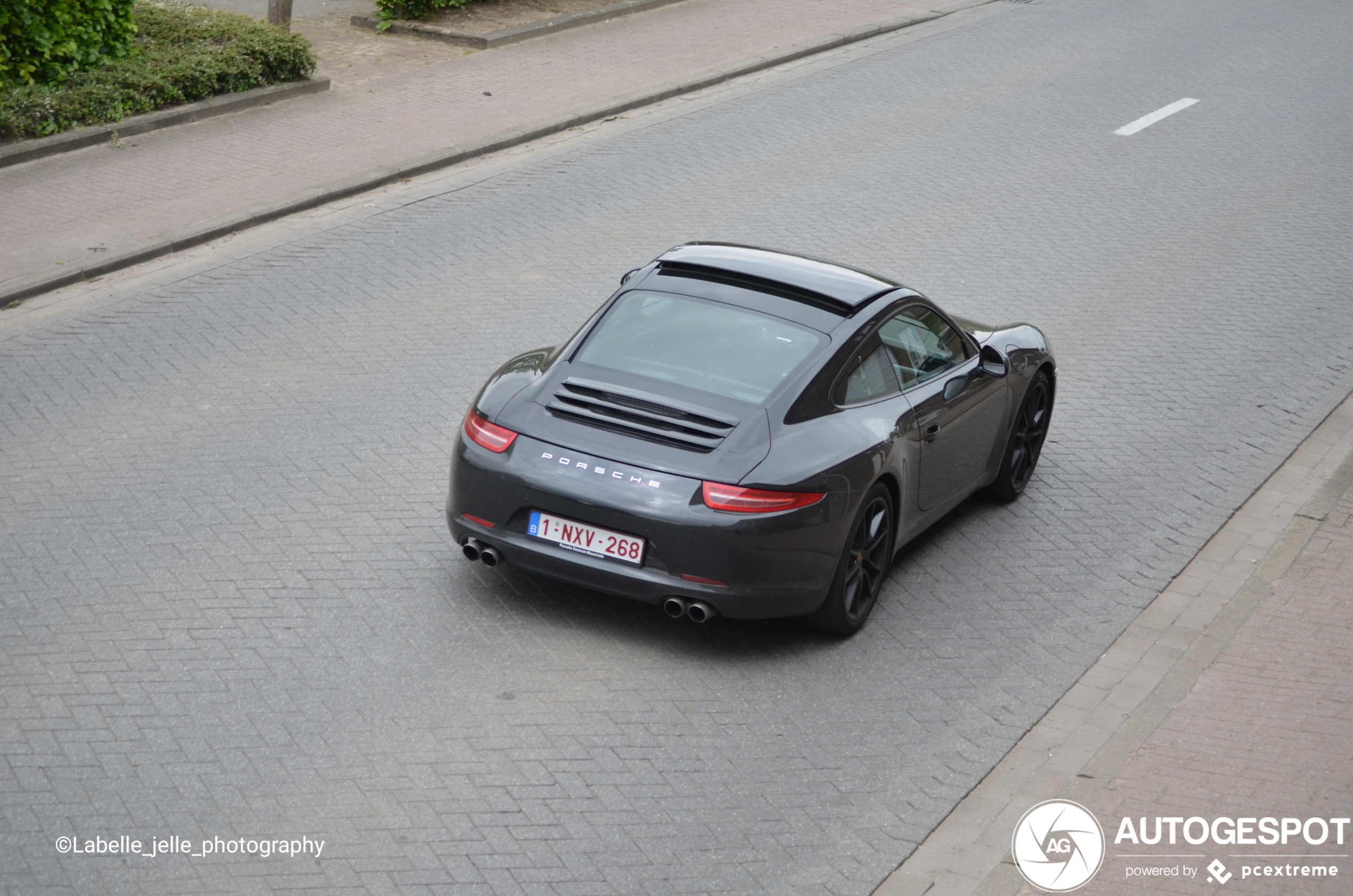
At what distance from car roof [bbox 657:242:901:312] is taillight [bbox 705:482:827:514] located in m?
1.30

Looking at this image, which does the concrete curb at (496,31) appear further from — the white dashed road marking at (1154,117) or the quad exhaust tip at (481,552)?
the quad exhaust tip at (481,552)

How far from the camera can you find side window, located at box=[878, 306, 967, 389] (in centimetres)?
753

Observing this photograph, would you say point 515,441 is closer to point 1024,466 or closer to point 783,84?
point 1024,466

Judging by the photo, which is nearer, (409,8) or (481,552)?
(481,552)

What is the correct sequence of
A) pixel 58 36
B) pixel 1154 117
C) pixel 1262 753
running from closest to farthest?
pixel 1262 753
pixel 58 36
pixel 1154 117

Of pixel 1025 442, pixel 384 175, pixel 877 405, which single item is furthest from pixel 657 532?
pixel 384 175

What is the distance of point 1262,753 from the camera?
6.39 meters

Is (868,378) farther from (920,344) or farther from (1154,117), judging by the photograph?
(1154,117)

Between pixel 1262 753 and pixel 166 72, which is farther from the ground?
pixel 166 72

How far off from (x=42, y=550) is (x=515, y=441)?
2.54m

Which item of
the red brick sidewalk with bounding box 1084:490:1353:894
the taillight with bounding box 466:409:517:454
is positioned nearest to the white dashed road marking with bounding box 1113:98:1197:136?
the red brick sidewalk with bounding box 1084:490:1353:894

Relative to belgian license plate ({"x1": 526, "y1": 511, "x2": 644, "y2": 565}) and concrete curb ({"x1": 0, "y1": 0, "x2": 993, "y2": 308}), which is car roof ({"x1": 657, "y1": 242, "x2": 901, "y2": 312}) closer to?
belgian license plate ({"x1": 526, "y1": 511, "x2": 644, "y2": 565})

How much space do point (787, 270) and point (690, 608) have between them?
207 cm

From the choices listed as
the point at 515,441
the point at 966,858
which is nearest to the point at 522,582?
the point at 515,441
